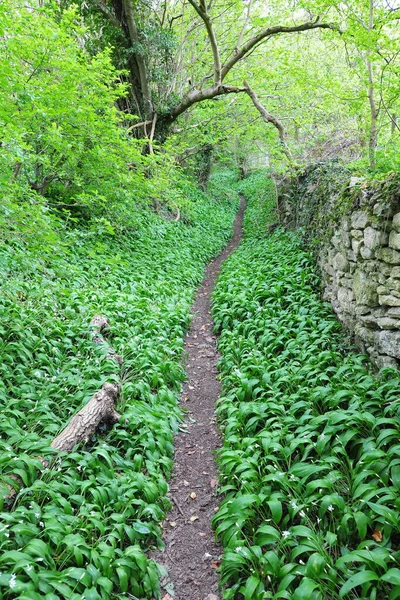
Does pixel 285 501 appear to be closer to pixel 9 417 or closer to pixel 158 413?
pixel 158 413

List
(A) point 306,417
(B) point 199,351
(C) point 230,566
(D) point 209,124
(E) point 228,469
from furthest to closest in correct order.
Result: 1. (D) point 209,124
2. (B) point 199,351
3. (A) point 306,417
4. (E) point 228,469
5. (C) point 230,566

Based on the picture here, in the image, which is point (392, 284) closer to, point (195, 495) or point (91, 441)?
point (195, 495)

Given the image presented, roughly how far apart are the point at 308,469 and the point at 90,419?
7.50 ft

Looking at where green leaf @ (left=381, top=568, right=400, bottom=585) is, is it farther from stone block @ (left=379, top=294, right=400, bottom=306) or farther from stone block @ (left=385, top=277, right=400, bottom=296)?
stone block @ (left=385, top=277, right=400, bottom=296)

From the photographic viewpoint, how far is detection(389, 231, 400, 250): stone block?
14.2ft

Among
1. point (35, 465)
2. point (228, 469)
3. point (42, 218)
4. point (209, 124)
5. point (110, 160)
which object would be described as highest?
point (209, 124)

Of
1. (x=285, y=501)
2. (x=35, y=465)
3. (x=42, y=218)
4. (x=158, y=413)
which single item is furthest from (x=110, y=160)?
(x=285, y=501)

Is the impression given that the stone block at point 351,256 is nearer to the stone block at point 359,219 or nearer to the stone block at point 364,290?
the stone block at point 364,290

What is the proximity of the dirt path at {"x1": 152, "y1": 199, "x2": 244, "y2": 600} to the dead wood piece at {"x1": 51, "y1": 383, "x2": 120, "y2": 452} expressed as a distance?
1.03 meters

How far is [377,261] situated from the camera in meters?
4.79

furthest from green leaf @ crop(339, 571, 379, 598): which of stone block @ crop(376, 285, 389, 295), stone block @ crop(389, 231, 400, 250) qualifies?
stone block @ crop(389, 231, 400, 250)

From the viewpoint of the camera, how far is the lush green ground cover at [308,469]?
8.97 ft

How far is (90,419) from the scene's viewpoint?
404 centimetres

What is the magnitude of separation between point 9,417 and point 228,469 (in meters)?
2.36
